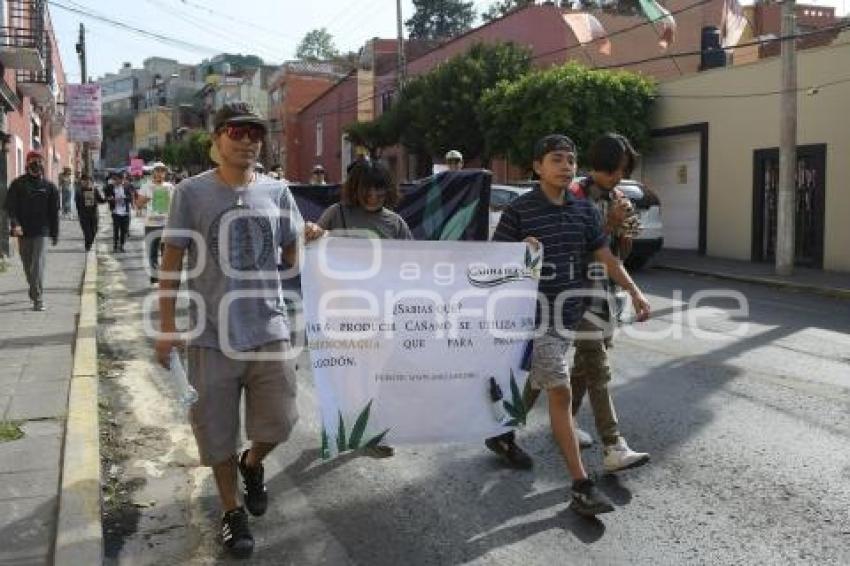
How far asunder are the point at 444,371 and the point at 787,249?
Answer: 12820 mm

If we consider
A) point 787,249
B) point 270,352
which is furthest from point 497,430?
point 787,249

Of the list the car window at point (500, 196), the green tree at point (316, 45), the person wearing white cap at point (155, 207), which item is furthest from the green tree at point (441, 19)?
the person wearing white cap at point (155, 207)

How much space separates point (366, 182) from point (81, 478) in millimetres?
2073

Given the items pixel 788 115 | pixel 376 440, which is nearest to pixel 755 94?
pixel 788 115

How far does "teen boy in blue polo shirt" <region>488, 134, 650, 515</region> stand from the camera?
14.7ft

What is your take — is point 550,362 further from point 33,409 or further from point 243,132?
point 33,409

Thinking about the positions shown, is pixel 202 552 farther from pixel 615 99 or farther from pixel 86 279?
pixel 615 99

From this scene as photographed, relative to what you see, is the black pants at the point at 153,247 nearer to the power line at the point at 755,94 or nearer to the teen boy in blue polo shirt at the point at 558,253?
the teen boy in blue polo shirt at the point at 558,253

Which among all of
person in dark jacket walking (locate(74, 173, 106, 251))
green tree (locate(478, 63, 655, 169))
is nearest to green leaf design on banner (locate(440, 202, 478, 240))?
person in dark jacket walking (locate(74, 173, 106, 251))

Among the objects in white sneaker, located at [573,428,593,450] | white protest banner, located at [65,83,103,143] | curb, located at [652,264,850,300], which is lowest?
white sneaker, located at [573,428,593,450]

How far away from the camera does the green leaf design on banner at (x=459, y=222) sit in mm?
6254

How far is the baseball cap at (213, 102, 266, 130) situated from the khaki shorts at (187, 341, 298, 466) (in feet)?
3.06

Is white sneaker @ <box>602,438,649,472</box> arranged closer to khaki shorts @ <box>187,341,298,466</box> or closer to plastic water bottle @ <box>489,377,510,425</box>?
plastic water bottle @ <box>489,377,510,425</box>

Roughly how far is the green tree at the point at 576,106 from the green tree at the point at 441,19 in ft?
204
